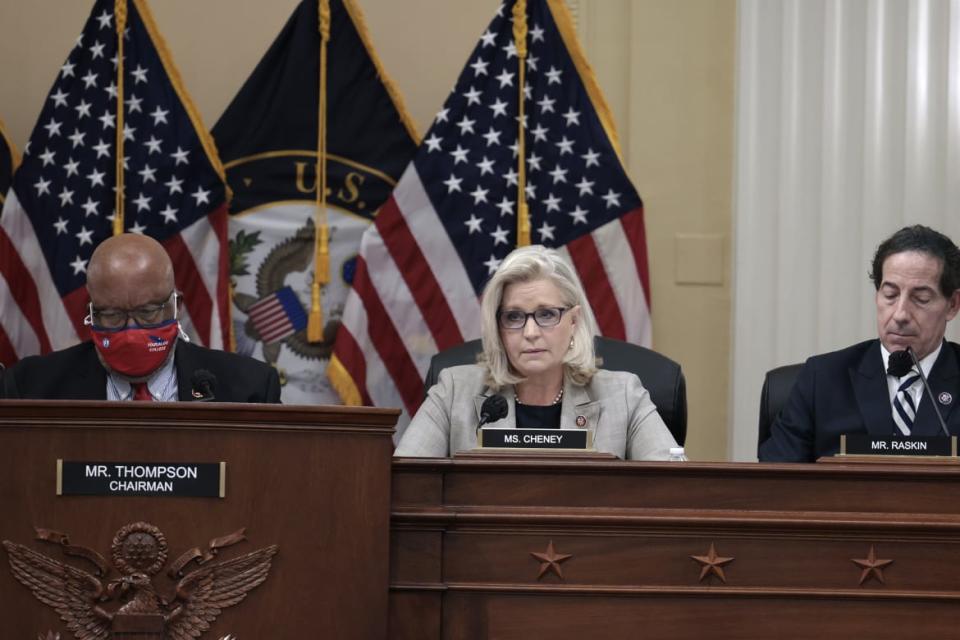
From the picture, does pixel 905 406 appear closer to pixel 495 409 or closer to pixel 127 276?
pixel 495 409

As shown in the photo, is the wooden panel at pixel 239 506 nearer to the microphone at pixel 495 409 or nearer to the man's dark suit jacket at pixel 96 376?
the microphone at pixel 495 409

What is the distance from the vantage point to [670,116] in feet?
18.0

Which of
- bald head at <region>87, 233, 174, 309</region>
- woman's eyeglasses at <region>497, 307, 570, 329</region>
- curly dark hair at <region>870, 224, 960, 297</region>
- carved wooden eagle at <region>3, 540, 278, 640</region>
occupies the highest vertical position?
curly dark hair at <region>870, 224, 960, 297</region>

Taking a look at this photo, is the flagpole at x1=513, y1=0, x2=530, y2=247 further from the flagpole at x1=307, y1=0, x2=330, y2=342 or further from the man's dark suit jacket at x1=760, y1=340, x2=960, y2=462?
the man's dark suit jacket at x1=760, y1=340, x2=960, y2=462

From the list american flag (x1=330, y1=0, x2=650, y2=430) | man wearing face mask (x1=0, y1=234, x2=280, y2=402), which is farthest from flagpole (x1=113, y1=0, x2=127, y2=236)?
man wearing face mask (x1=0, y1=234, x2=280, y2=402)

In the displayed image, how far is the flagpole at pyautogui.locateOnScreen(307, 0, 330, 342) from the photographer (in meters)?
5.19

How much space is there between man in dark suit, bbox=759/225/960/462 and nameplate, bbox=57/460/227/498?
1698 mm

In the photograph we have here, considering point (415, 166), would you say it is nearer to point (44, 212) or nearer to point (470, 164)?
point (470, 164)

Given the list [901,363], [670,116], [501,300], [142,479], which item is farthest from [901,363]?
[670,116]

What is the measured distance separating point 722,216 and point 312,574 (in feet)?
10.9

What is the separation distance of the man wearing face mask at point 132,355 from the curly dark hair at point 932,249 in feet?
5.61

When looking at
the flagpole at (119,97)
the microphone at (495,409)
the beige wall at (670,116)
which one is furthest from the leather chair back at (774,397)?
the flagpole at (119,97)

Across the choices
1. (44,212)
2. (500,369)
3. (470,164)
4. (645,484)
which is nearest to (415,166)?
(470,164)

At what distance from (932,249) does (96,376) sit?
223 centimetres
